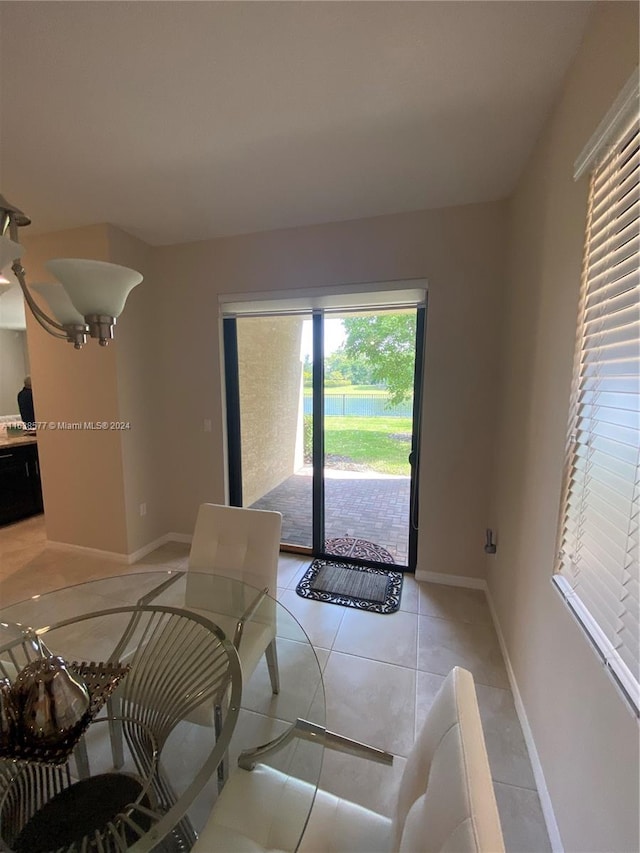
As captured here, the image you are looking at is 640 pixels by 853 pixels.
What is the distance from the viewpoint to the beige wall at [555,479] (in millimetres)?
916

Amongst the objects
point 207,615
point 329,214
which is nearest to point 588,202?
point 329,214

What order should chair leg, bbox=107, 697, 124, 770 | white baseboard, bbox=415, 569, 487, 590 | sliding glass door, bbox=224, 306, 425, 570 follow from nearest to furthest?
chair leg, bbox=107, 697, 124, 770
white baseboard, bbox=415, 569, 487, 590
sliding glass door, bbox=224, 306, 425, 570

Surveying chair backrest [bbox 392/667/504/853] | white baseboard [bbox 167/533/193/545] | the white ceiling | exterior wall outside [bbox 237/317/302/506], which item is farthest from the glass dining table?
the white ceiling

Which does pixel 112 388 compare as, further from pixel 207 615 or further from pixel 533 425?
pixel 533 425

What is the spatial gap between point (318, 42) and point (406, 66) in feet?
1.14

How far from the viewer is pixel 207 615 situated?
1.59 metres

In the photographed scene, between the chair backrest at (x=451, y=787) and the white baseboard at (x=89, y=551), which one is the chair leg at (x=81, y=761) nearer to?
the chair backrest at (x=451, y=787)

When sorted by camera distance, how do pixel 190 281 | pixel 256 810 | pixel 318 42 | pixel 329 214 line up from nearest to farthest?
1. pixel 256 810
2. pixel 318 42
3. pixel 329 214
4. pixel 190 281

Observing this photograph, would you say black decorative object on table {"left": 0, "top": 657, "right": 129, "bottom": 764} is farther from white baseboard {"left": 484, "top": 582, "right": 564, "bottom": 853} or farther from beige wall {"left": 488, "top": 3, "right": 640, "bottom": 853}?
white baseboard {"left": 484, "top": 582, "right": 564, "bottom": 853}

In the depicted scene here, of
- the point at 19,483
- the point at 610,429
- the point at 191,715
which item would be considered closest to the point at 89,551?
the point at 19,483

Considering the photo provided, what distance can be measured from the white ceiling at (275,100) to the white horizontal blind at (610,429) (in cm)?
66

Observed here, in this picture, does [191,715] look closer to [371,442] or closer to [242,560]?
[242,560]

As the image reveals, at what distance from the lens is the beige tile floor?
4.20 feet

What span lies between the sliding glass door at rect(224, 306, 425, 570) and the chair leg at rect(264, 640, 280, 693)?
1472 mm
